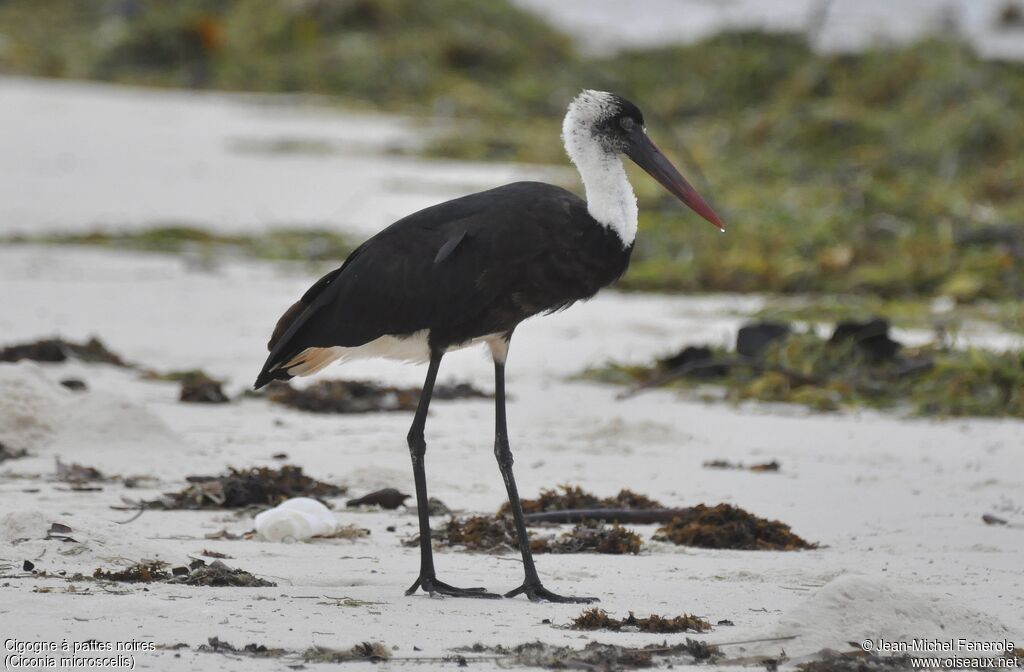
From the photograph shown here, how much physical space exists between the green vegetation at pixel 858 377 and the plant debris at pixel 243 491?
260cm

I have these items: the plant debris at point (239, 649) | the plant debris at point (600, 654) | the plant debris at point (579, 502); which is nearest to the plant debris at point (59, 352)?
the plant debris at point (579, 502)

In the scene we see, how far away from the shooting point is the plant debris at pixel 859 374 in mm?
7984

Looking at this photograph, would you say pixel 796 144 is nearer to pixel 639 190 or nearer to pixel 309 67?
pixel 639 190

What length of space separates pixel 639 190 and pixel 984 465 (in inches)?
341

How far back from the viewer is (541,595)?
189 inches

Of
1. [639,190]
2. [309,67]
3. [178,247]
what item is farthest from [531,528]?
[309,67]

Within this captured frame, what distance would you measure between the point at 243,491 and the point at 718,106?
1676cm

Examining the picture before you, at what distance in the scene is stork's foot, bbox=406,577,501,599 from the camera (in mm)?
4805

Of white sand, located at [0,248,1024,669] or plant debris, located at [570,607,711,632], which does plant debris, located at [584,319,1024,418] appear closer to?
white sand, located at [0,248,1024,669]

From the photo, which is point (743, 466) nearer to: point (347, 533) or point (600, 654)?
point (347, 533)

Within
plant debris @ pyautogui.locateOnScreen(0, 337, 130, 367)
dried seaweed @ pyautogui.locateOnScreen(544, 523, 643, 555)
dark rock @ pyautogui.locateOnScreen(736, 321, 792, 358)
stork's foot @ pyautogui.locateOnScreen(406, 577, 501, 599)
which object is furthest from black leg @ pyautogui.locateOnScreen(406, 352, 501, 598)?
dark rock @ pyautogui.locateOnScreen(736, 321, 792, 358)

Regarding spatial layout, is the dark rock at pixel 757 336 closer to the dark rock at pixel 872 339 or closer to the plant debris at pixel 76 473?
the dark rock at pixel 872 339

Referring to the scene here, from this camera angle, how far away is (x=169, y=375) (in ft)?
27.4

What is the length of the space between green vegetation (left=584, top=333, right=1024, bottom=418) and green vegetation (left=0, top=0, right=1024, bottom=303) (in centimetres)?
272
